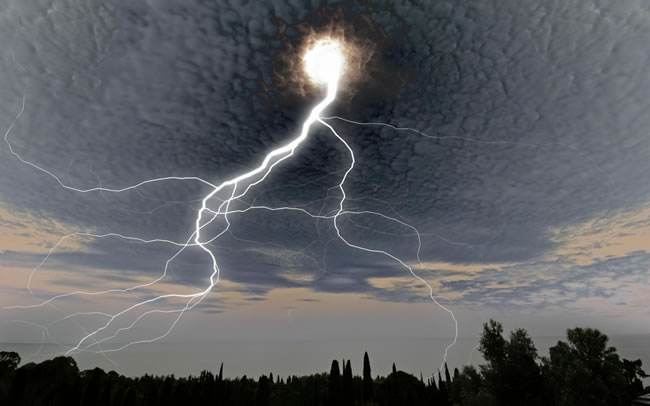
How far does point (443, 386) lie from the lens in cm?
5288

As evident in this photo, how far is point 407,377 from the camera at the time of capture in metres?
63.2

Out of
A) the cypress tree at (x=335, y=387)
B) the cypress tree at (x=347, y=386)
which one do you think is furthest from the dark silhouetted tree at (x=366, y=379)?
the cypress tree at (x=335, y=387)

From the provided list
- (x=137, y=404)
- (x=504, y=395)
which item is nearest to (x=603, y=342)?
(x=504, y=395)

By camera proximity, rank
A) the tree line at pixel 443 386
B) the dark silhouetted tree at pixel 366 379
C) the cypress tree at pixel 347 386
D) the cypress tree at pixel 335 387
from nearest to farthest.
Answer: the tree line at pixel 443 386, the cypress tree at pixel 335 387, the cypress tree at pixel 347 386, the dark silhouetted tree at pixel 366 379

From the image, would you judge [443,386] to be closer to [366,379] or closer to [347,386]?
[366,379]

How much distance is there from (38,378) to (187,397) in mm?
20727

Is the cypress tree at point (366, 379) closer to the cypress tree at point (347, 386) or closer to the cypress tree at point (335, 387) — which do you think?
the cypress tree at point (347, 386)

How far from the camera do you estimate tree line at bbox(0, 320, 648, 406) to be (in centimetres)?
2705

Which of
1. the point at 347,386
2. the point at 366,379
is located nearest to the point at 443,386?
the point at 366,379

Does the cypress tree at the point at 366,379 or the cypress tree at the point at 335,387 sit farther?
the cypress tree at the point at 366,379

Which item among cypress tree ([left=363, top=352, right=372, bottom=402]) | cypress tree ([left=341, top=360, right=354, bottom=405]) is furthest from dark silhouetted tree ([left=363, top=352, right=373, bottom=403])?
cypress tree ([left=341, top=360, right=354, bottom=405])

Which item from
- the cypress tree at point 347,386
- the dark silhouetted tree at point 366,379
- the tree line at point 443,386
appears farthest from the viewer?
the dark silhouetted tree at point 366,379

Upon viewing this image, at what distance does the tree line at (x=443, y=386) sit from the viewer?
1065 inches

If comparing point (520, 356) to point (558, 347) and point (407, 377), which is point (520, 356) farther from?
point (407, 377)
